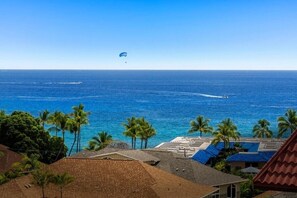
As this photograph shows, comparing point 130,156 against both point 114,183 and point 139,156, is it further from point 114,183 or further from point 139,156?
point 114,183

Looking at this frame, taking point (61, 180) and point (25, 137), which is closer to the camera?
point (61, 180)

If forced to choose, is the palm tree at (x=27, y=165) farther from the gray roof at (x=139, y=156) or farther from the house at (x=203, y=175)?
the house at (x=203, y=175)

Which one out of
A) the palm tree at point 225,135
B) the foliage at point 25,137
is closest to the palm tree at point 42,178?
the foliage at point 25,137

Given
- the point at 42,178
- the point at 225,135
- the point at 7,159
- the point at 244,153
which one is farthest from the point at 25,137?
the point at 225,135

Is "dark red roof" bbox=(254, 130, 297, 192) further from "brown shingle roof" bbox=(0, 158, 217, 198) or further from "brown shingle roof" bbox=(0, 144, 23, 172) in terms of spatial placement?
"brown shingle roof" bbox=(0, 144, 23, 172)

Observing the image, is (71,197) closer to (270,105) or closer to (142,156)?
(142,156)

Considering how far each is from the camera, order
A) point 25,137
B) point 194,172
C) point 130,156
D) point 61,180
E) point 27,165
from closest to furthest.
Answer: point 61,180, point 27,165, point 194,172, point 130,156, point 25,137
